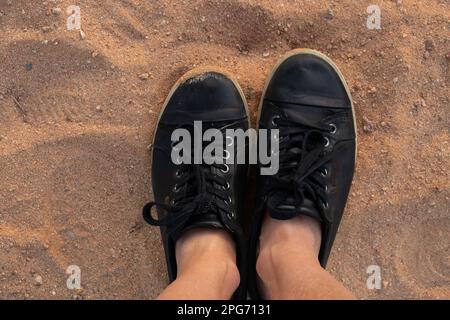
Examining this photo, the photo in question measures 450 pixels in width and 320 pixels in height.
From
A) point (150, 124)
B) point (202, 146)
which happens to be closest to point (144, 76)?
point (150, 124)

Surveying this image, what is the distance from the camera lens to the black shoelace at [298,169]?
1625 millimetres

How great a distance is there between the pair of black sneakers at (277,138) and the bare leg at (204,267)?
0.05 m

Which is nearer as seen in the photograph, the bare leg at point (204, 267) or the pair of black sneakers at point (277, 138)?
the bare leg at point (204, 267)

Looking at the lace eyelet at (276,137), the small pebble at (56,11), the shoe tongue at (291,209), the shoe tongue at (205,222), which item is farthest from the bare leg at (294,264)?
the small pebble at (56,11)

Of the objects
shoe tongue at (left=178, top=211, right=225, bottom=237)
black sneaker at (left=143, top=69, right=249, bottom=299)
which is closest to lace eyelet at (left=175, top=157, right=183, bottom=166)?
black sneaker at (left=143, top=69, right=249, bottom=299)

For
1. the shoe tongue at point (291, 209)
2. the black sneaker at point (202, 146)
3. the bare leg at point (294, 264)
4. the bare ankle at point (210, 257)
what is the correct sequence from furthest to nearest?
1. the black sneaker at point (202, 146)
2. the shoe tongue at point (291, 209)
3. the bare ankle at point (210, 257)
4. the bare leg at point (294, 264)

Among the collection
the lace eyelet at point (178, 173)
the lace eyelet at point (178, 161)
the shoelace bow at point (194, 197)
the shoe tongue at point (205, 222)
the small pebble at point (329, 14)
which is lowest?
the shoe tongue at point (205, 222)

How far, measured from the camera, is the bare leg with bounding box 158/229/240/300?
4.43ft

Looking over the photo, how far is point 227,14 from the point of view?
5.74 ft

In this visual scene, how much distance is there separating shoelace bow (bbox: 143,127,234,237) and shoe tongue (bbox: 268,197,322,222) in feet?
0.53

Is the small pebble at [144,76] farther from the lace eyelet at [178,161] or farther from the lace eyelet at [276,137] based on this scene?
the lace eyelet at [276,137]

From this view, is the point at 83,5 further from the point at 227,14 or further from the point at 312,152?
the point at 312,152

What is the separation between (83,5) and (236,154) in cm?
→ 75

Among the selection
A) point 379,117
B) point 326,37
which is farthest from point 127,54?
→ point 379,117
